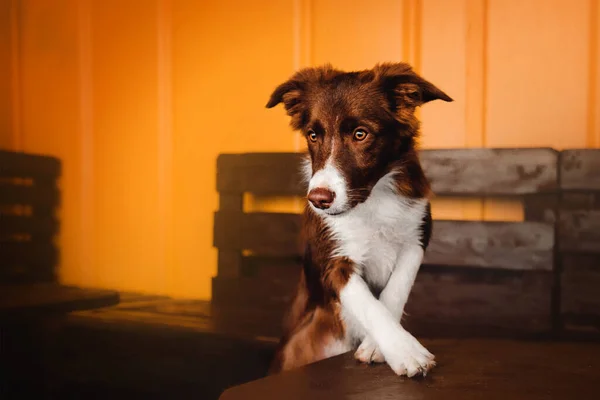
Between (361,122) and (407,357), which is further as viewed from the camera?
(361,122)

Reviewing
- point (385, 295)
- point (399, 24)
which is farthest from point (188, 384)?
point (399, 24)

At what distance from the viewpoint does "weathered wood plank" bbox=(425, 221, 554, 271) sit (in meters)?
1.79

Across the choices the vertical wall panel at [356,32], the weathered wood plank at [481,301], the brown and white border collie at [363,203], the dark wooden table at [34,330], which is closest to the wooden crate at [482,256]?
the weathered wood plank at [481,301]

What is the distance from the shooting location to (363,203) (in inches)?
47.0

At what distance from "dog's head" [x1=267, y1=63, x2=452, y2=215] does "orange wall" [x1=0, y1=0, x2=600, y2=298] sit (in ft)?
1.93

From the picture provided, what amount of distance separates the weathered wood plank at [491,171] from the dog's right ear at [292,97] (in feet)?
2.21

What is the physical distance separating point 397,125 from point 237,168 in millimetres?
918

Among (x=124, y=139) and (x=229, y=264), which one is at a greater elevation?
(x=124, y=139)

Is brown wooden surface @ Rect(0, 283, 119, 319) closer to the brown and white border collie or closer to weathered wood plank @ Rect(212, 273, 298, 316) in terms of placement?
weathered wood plank @ Rect(212, 273, 298, 316)

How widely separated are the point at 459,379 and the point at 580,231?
3.28ft

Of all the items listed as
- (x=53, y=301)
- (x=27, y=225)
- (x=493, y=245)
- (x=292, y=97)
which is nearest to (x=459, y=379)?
(x=292, y=97)

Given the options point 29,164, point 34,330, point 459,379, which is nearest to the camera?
point 459,379

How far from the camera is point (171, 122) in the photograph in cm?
195

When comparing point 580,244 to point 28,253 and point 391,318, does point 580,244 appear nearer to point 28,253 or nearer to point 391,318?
point 391,318
